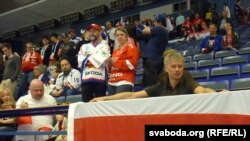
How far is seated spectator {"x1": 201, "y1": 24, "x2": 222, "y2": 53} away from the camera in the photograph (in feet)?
23.6

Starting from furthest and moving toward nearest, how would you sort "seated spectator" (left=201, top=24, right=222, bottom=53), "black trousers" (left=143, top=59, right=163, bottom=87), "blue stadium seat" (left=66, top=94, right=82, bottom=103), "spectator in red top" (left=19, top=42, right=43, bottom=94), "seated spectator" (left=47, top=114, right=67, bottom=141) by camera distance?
"spectator in red top" (left=19, top=42, right=43, bottom=94) < "seated spectator" (left=201, top=24, right=222, bottom=53) < "blue stadium seat" (left=66, top=94, right=82, bottom=103) < "black trousers" (left=143, top=59, right=163, bottom=87) < "seated spectator" (left=47, top=114, right=67, bottom=141)

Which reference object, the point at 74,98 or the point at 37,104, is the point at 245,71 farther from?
the point at 37,104

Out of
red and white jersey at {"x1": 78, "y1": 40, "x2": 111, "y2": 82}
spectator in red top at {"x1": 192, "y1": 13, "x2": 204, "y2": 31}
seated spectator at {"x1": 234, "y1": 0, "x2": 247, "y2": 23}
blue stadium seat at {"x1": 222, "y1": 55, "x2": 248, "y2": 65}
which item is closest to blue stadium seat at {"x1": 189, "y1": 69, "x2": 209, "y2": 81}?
blue stadium seat at {"x1": 222, "y1": 55, "x2": 248, "y2": 65}

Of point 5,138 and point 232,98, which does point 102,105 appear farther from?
point 5,138

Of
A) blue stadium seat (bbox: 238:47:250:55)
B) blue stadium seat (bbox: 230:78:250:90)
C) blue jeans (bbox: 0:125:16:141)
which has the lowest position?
blue jeans (bbox: 0:125:16:141)

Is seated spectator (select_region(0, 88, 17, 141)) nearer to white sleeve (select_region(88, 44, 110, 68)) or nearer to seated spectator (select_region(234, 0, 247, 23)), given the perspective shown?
white sleeve (select_region(88, 44, 110, 68))

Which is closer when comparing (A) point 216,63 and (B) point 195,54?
(A) point 216,63

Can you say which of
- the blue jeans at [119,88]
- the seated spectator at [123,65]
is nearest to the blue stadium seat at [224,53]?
the seated spectator at [123,65]

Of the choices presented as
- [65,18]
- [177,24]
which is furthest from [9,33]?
[177,24]

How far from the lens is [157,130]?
2.41m

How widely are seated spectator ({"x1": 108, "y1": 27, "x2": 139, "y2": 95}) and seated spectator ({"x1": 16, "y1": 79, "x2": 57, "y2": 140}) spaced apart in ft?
2.21

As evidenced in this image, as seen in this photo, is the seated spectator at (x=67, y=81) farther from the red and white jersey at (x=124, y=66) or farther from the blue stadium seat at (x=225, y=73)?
the blue stadium seat at (x=225, y=73)

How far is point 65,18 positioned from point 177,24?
20.1ft

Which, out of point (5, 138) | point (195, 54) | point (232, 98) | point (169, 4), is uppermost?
point (169, 4)
